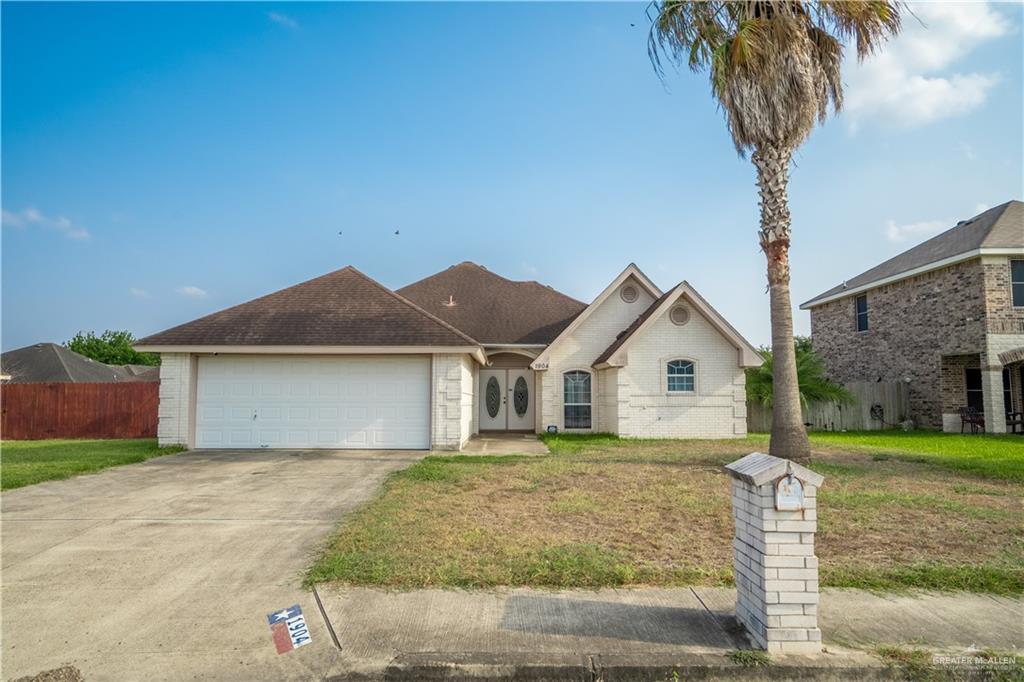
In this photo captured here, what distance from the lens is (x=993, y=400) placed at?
19.3 metres

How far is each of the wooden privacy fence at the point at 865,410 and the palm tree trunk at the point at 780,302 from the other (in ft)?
37.9

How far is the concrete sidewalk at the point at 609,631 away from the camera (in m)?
3.56

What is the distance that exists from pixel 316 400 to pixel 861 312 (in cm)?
2356

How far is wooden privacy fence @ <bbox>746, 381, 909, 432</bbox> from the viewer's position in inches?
883

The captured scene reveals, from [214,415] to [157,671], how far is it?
1248 centimetres

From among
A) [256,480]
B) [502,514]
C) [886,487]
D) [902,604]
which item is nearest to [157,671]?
[502,514]

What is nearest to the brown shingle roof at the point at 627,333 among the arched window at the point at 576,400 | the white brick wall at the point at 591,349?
the white brick wall at the point at 591,349

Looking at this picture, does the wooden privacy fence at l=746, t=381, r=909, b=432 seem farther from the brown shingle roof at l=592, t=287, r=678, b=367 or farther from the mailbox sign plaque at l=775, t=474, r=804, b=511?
the mailbox sign plaque at l=775, t=474, r=804, b=511

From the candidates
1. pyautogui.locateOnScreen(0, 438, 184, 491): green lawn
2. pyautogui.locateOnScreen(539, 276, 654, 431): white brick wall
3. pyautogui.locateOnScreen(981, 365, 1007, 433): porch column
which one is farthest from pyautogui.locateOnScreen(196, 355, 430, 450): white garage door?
pyautogui.locateOnScreen(981, 365, 1007, 433): porch column

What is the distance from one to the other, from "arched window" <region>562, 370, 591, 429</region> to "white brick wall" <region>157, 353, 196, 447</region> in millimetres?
11296

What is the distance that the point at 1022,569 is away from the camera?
524 centimetres

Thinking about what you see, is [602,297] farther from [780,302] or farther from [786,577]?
[786,577]

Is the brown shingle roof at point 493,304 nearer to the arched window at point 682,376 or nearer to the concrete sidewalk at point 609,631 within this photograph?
the arched window at point 682,376

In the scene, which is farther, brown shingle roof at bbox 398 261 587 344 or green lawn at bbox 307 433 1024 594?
brown shingle roof at bbox 398 261 587 344
